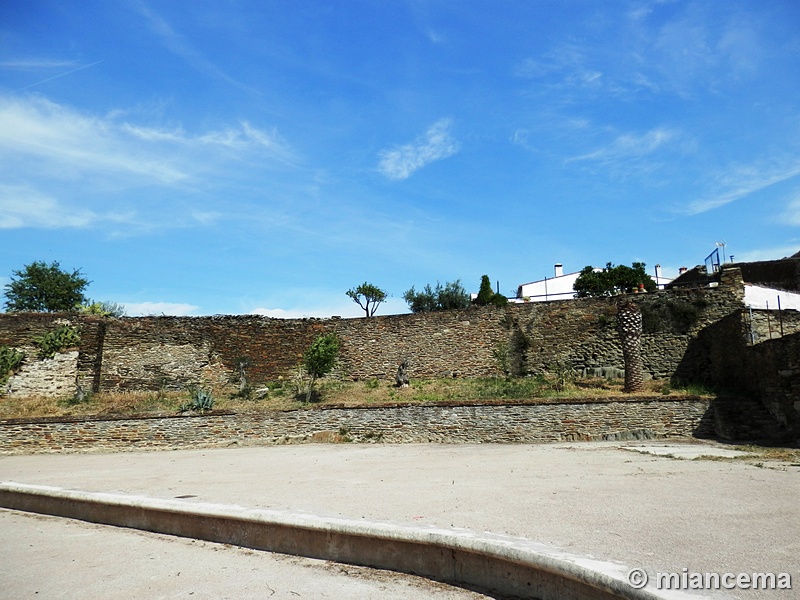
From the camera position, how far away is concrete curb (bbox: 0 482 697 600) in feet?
13.2

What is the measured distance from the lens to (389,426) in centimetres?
1739

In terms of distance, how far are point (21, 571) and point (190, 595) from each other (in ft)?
6.84

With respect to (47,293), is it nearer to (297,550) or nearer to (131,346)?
(131,346)

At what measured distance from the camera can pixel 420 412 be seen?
682 inches

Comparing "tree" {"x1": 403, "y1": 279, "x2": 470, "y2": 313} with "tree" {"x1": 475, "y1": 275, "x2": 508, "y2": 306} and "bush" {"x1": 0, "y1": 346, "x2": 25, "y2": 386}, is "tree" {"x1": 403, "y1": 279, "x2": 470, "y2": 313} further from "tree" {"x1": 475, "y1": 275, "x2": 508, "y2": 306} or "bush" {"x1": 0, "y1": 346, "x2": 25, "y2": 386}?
"bush" {"x1": 0, "y1": 346, "x2": 25, "y2": 386}

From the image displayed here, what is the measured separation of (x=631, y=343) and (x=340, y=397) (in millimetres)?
9718

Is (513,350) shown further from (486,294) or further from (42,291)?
(42,291)

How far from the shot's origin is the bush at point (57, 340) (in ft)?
80.7

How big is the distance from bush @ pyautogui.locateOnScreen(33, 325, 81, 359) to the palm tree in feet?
70.6

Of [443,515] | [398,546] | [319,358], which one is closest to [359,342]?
[319,358]

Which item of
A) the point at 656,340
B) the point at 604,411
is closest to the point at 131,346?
the point at 604,411

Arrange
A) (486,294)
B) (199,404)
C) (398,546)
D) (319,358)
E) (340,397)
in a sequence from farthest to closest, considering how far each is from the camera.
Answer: (486,294) < (319,358) < (340,397) < (199,404) < (398,546)

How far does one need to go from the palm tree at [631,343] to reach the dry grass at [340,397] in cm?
44

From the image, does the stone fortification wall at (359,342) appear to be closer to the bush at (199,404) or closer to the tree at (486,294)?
the bush at (199,404)
